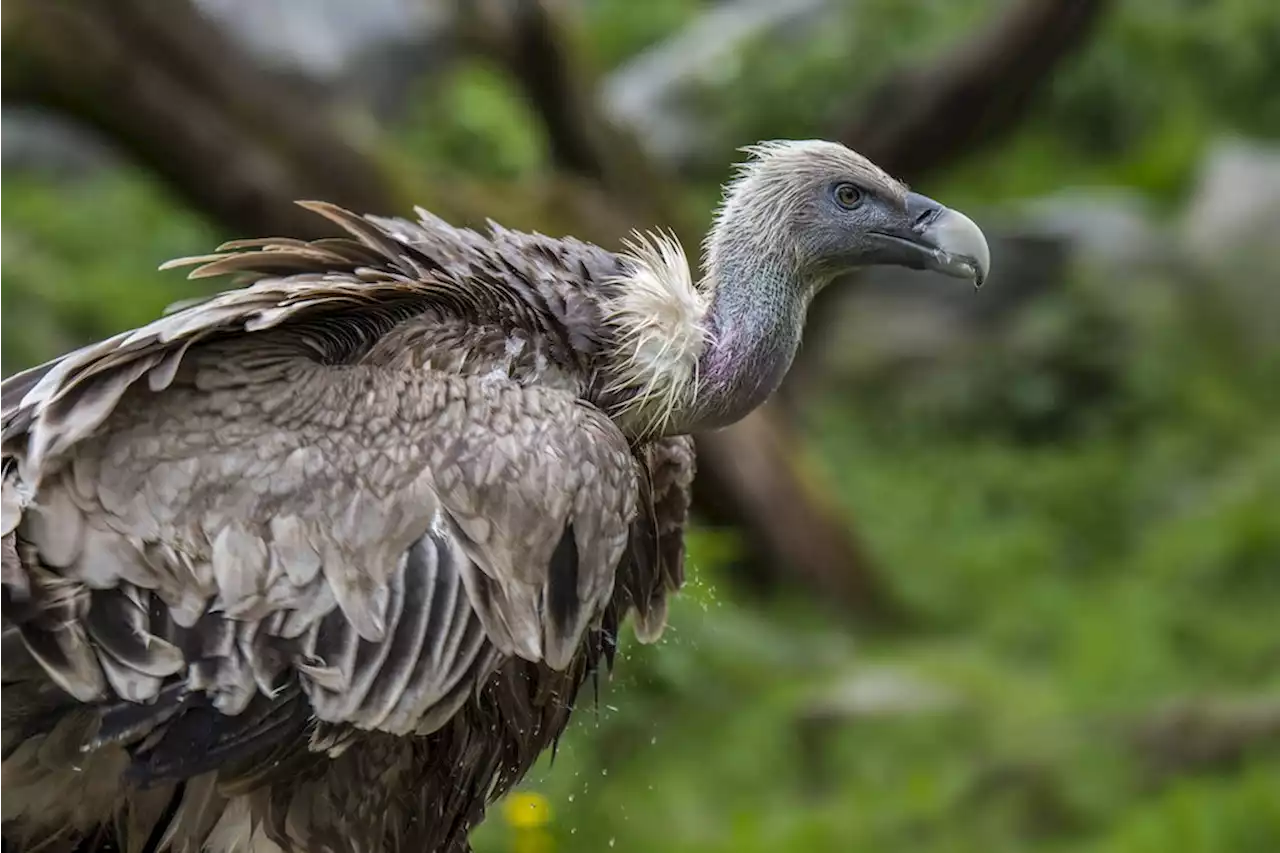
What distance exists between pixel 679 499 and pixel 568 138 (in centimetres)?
381

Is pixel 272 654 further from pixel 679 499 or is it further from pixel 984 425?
pixel 984 425

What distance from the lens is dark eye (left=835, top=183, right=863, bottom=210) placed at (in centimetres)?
309

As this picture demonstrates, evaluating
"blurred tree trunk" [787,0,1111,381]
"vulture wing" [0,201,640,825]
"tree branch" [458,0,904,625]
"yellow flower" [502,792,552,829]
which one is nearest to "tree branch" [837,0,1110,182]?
"blurred tree trunk" [787,0,1111,381]

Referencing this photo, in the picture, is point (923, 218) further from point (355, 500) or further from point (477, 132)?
point (477, 132)

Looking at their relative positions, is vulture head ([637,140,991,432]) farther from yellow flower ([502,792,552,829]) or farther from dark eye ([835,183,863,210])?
yellow flower ([502,792,552,829])

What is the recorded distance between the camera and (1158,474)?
8266 mm

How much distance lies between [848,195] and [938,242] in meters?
0.18

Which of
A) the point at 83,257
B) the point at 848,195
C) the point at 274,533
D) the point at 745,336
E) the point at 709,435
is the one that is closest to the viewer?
the point at 274,533

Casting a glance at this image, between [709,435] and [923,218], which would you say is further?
[709,435]

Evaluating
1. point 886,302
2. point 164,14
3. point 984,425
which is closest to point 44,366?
point 164,14

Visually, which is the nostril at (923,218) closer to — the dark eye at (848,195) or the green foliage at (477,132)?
the dark eye at (848,195)

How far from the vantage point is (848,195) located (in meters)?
3.10

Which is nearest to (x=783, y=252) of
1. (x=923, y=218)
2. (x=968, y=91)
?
(x=923, y=218)

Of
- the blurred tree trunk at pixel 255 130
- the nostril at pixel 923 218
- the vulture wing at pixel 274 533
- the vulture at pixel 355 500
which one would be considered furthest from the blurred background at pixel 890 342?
the nostril at pixel 923 218
